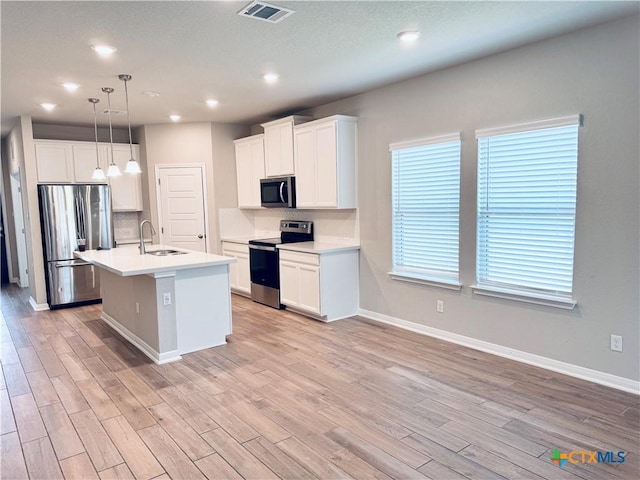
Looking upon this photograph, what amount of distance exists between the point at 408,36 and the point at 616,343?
8.93 feet

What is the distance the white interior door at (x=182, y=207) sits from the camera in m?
6.64

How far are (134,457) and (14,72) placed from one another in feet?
11.4

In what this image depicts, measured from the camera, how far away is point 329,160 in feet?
16.6

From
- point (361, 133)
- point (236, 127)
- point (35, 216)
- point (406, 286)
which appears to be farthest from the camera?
point (236, 127)

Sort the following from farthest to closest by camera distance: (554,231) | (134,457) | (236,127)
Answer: (236,127) → (554,231) → (134,457)

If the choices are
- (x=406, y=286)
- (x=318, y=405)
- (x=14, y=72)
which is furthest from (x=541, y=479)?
(x=14, y=72)

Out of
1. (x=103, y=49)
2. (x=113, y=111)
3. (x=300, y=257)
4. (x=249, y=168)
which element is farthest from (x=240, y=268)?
(x=103, y=49)

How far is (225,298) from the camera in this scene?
14.4ft

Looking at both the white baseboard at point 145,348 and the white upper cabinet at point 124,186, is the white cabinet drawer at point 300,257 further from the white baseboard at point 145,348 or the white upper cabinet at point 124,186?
the white upper cabinet at point 124,186

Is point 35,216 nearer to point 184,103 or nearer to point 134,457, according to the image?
point 184,103

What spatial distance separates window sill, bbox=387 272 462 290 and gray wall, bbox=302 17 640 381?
0.07m

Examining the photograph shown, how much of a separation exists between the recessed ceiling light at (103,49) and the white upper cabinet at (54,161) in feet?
11.0

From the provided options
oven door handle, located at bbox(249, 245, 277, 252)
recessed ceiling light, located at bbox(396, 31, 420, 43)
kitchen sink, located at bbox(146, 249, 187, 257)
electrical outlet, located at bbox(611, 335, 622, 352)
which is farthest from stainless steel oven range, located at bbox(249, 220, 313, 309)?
electrical outlet, located at bbox(611, 335, 622, 352)

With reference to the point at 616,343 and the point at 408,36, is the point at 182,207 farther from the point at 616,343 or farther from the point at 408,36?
the point at 616,343
